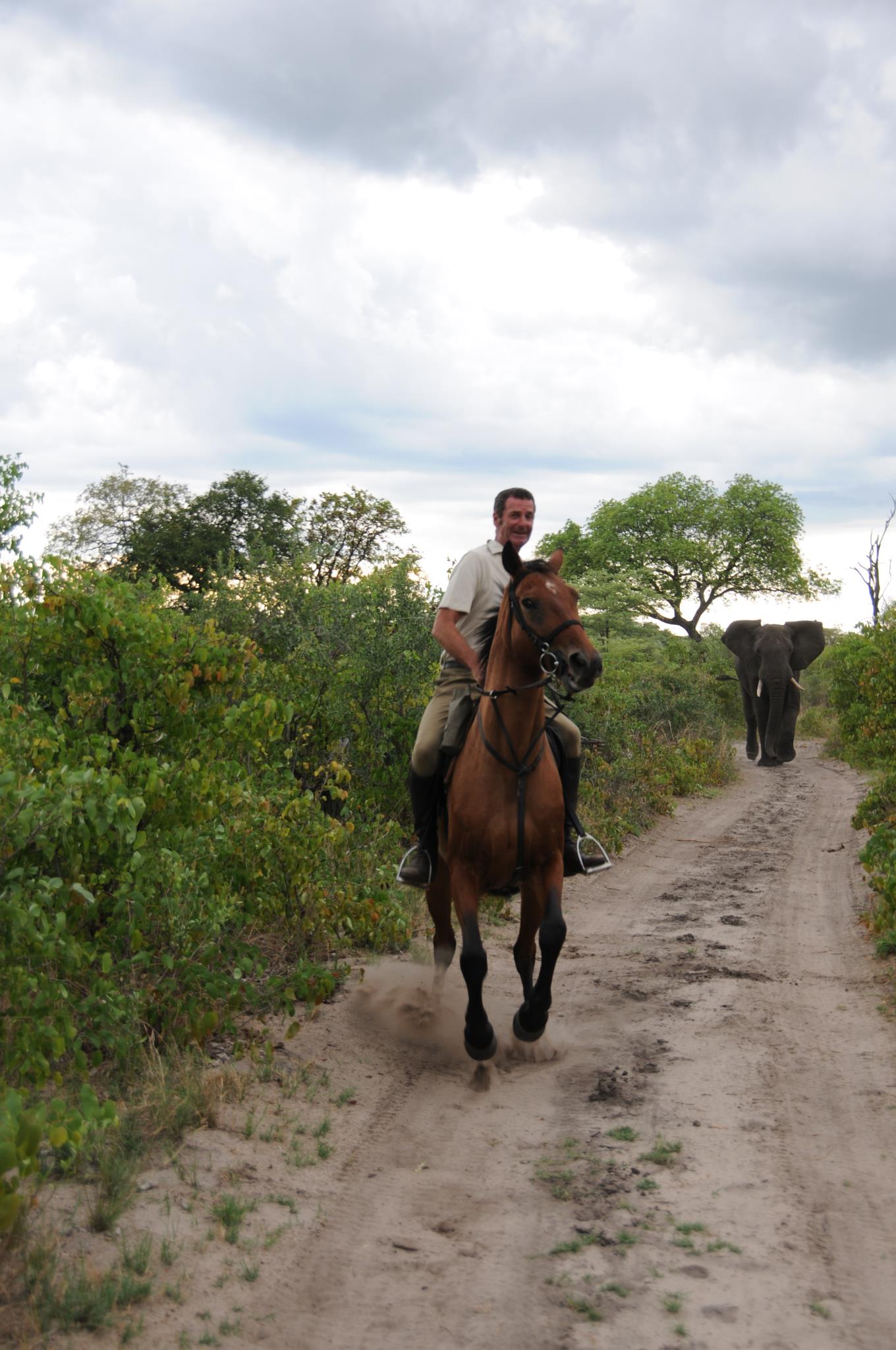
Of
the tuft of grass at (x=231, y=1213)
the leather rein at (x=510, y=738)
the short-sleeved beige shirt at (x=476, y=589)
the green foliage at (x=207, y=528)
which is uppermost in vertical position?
the green foliage at (x=207, y=528)

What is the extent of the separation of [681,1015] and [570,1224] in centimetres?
275

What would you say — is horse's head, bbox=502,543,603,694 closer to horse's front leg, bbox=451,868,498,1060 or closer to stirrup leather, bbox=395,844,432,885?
horse's front leg, bbox=451,868,498,1060

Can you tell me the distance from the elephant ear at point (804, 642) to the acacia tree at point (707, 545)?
28.0 metres

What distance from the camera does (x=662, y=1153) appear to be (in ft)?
15.1

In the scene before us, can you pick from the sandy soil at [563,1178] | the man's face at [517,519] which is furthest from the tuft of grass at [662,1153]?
the man's face at [517,519]

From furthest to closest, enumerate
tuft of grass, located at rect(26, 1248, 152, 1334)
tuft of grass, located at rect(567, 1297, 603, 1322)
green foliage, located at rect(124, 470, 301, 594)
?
green foliage, located at rect(124, 470, 301, 594) → tuft of grass, located at rect(567, 1297, 603, 1322) → tuft of grass, located at rect(26, 1248, 152, 1334)

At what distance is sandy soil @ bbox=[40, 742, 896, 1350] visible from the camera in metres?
3.41

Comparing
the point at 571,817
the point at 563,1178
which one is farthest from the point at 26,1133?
the point at 571,817

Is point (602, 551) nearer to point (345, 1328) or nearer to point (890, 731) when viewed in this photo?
point (890, 731)

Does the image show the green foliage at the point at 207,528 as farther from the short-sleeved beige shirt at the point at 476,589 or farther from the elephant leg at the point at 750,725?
the short-sleeved beige shirt at the point at 476,589

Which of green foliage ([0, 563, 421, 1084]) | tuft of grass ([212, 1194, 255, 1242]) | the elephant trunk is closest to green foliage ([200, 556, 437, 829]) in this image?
green foliage ([0, 563, 421, 1084])

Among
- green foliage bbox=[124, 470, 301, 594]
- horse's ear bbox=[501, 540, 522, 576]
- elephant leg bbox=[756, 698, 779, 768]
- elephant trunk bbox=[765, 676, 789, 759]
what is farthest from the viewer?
green foliage bbox=[124, 470, 301, 594]

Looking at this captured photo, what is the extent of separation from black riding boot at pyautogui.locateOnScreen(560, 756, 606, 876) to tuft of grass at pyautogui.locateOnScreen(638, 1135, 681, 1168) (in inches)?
79.8

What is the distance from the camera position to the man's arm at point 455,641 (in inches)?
236
